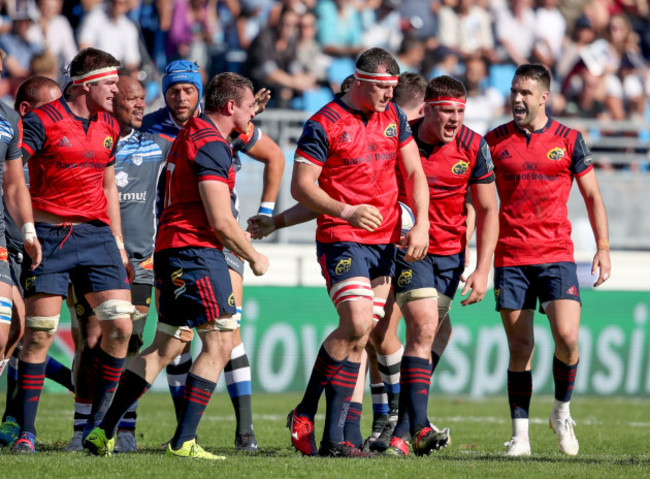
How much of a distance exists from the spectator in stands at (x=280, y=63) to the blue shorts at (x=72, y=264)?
872 cm

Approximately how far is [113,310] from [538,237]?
10.5 feet

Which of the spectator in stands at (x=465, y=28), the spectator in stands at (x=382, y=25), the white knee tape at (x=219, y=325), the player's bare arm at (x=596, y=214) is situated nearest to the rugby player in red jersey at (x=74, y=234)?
the white knee tape at (x=219, y=325)

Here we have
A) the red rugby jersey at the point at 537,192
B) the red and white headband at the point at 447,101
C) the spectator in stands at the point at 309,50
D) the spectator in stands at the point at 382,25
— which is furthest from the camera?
the spectator in stands at the point at 382,25

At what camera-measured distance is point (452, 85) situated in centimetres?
775

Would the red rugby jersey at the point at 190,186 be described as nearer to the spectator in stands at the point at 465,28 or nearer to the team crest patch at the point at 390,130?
the team crest patch at the point at 390,130

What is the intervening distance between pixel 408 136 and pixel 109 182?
7.54ft

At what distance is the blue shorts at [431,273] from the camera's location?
768cm

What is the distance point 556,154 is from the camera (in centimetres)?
817

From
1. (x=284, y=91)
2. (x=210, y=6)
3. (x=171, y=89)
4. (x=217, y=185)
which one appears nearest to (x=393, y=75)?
(x=217, y=185)

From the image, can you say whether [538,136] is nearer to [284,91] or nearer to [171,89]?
[171,89]

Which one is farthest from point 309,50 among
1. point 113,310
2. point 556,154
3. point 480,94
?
point 113,310

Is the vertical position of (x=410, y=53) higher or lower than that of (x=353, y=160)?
higher

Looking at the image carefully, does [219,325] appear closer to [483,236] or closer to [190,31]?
[483,236]

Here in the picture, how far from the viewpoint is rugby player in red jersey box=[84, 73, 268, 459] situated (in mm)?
6629
